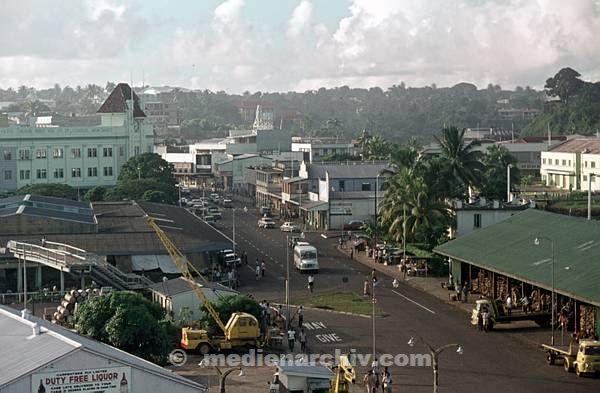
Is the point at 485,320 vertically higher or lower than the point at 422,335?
higher

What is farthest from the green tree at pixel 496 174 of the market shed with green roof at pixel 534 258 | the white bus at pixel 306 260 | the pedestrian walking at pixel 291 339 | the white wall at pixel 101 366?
the white wall at pixel 101 366

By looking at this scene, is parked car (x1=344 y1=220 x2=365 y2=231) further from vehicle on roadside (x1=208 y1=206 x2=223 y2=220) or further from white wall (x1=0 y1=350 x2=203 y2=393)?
white wall (x1=0 y1=350 x2=203 y2=393)

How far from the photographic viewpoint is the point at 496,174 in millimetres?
102312

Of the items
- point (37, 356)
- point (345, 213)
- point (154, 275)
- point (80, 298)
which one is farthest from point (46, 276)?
point (345, 213)

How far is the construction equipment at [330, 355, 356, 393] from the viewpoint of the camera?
33781 mm

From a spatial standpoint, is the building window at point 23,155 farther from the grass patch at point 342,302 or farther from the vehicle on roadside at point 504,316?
the vehicle on roadside at point 504,316

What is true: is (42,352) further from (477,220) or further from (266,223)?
(266,223)

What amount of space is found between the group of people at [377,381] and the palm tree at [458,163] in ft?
153

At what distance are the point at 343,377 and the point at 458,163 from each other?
50406 mm

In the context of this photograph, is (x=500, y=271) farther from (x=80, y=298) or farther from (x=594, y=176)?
(x=594, y=176)

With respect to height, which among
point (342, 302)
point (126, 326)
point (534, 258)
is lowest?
point (342, 302)

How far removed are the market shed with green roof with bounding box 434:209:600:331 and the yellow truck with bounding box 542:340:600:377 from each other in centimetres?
218

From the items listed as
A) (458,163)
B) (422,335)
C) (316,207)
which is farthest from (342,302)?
(316,207)

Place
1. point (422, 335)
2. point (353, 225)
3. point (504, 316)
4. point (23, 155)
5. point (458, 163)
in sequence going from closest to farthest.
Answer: point (422, 335) < point (504, 316) < point (458, 163) < point (353, 225) < point (23, 155)
